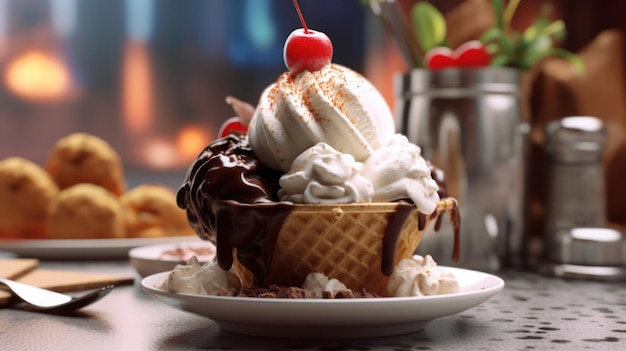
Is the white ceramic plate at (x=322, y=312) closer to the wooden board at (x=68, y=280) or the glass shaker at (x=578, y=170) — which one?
the wooden board at (x=68, y=280)

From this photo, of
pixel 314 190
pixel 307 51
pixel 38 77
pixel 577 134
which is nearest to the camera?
pixel 314 190

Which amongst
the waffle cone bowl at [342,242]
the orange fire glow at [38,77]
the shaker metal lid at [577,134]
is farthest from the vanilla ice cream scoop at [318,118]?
the orange fire glow at [38,77]

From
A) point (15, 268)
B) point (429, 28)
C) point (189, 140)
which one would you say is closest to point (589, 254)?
point (429, 28)

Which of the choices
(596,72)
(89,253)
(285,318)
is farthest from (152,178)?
(285,318)

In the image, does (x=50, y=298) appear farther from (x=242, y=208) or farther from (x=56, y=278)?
(x=242, y=208)

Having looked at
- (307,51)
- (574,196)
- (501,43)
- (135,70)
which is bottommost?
(574,196)

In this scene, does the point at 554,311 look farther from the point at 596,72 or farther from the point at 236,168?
the point at 596,72
